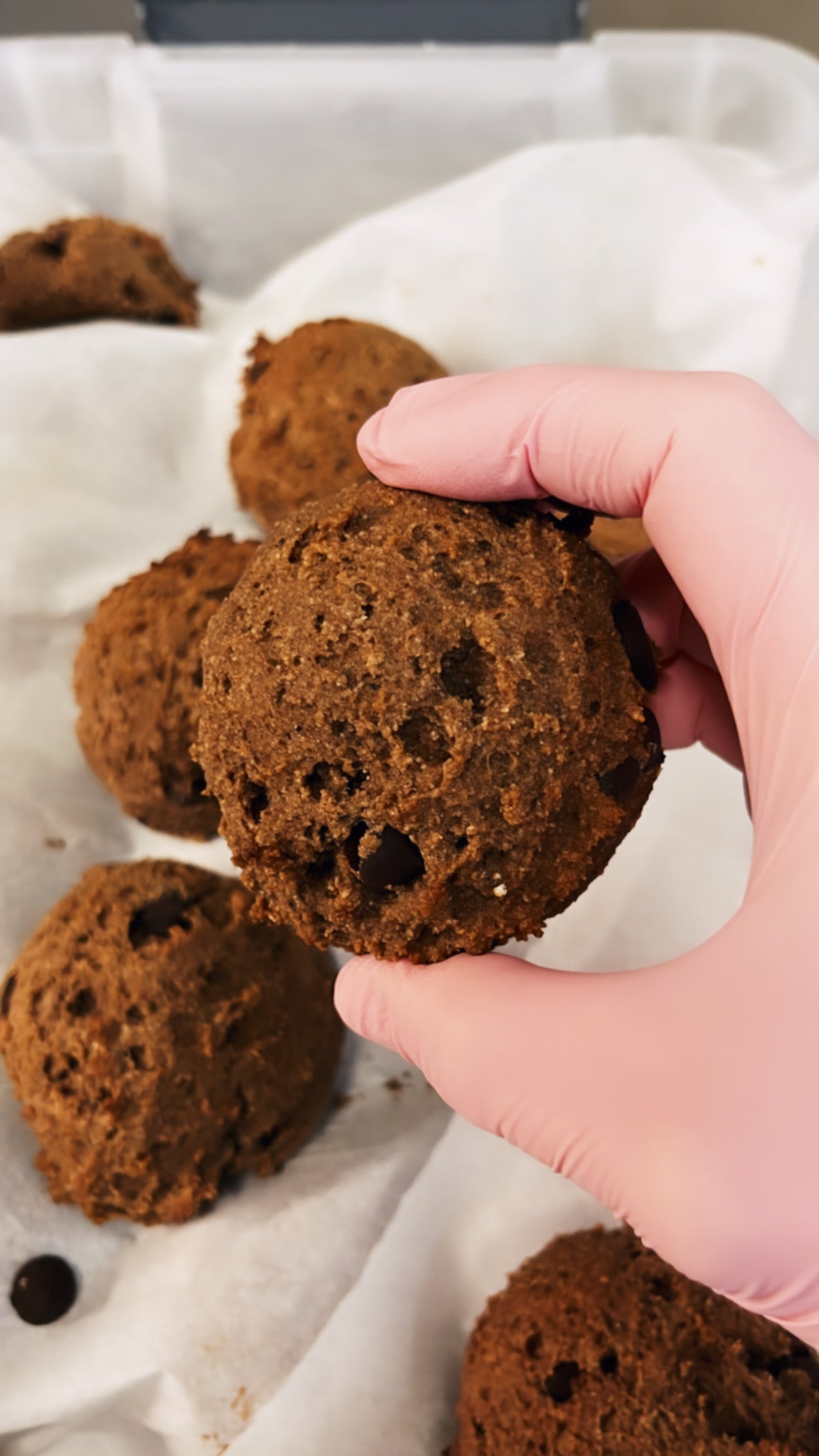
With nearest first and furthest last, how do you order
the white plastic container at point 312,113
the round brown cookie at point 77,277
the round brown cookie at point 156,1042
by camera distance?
the round brown cookie at point 156,1042, the round brown cookie at point 77,277, the white plastic container at point 312,113

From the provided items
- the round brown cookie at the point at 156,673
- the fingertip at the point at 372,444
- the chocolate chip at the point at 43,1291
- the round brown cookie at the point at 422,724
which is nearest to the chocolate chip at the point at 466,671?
the round brown cookie at the point at 422,724

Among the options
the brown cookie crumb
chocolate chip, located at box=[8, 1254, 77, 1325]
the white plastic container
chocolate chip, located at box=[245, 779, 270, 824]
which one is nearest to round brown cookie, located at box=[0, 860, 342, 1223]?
chocolate chip, located at box=[8, 1254, 77, 1325]

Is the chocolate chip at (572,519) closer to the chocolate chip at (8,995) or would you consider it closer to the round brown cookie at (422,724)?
the round brown cookie at (422,724)

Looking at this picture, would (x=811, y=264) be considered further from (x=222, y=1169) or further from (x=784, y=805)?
(x=222, y=1169)

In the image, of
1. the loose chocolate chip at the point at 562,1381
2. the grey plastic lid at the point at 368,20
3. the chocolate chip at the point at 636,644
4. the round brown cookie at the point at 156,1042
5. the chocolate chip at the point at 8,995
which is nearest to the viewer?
the chocolate chip at the point at 636,644

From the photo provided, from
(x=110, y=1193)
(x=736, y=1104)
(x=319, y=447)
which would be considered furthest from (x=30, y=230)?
(x=736, y=1104)

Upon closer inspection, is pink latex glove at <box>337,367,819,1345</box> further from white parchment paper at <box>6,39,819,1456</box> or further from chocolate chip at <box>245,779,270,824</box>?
white parchment paper at <box>6,39,819,1456</box>
